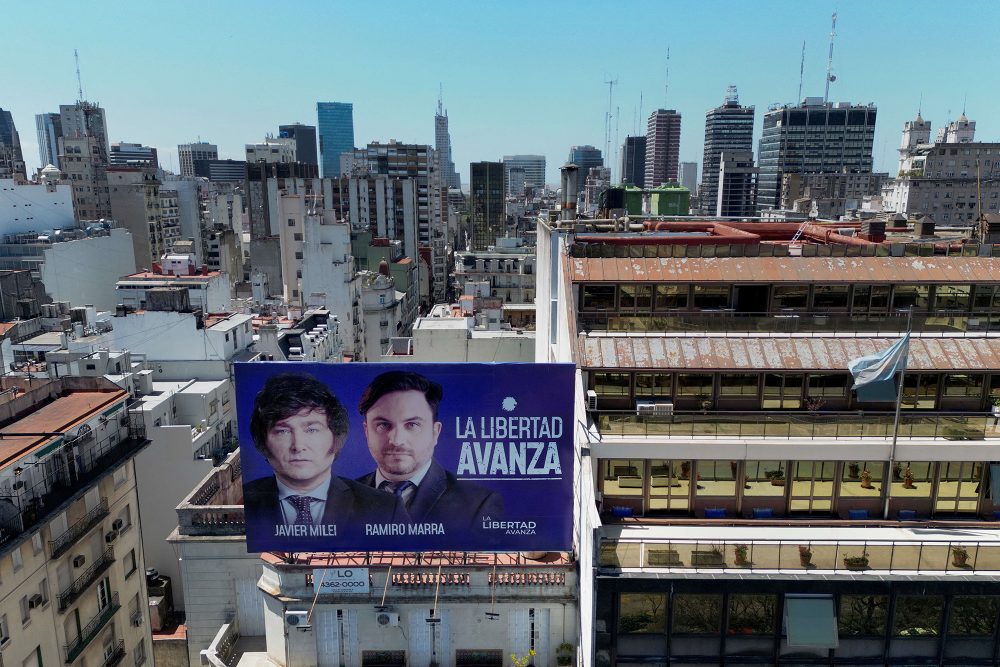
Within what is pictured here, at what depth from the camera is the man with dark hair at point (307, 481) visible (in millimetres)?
21016

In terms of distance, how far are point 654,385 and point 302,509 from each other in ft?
39.8

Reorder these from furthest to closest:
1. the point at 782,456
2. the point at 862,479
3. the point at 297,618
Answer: the point at 297,618 → the point at 862,479 → the point at 782,456

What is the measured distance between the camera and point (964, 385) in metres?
21.5

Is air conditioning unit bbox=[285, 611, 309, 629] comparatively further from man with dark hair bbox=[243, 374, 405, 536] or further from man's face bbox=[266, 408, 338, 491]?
man's face bbox=[266, 408, 338, 491]

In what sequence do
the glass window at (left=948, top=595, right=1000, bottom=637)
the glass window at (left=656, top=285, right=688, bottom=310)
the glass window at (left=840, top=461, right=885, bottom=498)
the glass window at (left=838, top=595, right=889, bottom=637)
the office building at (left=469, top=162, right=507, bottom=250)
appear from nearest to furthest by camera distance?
the glass window at (left=948, top=595, right=1000, bottom=637), the glass window at (left=838, top=595, right=889, bottom=637), the glass window at (left=840, top=461, right=885, bottom=498), the glass window at (left=656, top=285, right=688, bottom=310), the office building at (left=469, top=162, right=507, bottom=250)

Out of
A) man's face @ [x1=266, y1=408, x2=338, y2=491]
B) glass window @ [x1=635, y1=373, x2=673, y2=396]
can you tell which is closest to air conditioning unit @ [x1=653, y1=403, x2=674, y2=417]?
glass window @ [x1=635, y1=373, x2=673, y2=396]

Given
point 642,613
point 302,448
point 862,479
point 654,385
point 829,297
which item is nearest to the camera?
point 642,613

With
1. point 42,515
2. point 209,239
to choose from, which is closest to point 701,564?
point 42,515

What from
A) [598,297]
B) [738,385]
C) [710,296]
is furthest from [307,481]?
[710,296]

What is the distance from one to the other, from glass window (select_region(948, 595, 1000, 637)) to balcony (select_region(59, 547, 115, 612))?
25.7 m

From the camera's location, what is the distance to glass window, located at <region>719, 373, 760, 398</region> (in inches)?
844

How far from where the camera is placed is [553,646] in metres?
21.8

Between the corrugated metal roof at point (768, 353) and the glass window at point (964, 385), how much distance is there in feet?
2.19

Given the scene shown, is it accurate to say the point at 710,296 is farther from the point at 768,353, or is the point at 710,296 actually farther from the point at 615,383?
the point at 615,383
